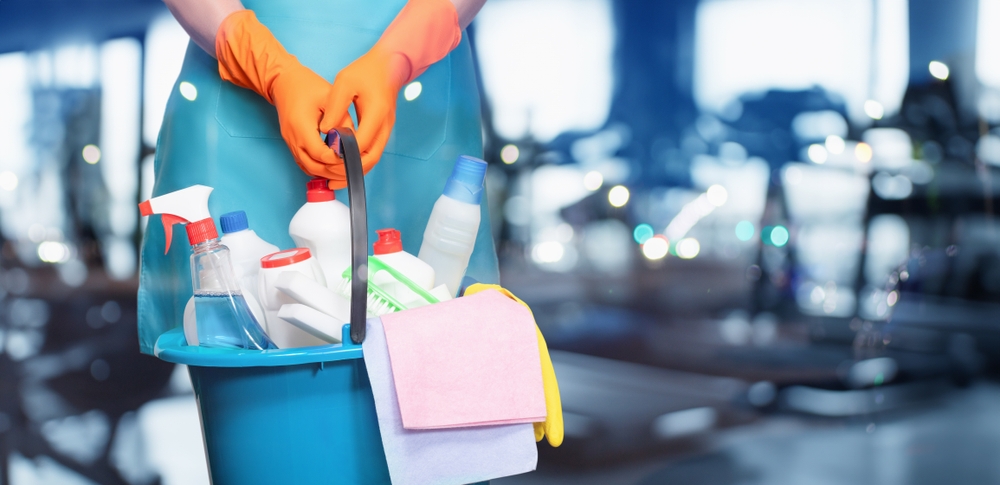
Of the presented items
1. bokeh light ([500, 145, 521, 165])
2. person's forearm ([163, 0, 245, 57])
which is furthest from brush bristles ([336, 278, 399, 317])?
bokeh light ([500, 145, 521, 165])

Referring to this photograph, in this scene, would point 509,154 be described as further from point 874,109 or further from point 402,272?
point 402,272

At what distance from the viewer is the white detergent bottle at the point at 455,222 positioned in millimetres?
621

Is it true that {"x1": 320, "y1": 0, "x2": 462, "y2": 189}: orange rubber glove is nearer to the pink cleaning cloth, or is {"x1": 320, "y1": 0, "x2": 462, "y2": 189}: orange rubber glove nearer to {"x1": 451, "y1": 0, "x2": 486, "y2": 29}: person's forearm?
{"x1": 451, "y1": 0, "x2": 486, "y2": 29}: person's forearm

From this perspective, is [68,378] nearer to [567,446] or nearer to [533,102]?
[567,446]

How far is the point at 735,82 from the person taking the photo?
3.10m

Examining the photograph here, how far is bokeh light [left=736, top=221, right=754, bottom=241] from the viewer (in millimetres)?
3125

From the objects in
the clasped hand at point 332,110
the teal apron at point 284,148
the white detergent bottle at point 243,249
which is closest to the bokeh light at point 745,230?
the teal apron at point 284,148

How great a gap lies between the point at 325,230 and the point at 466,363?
180 millimetres

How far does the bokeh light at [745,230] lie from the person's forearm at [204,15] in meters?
2.74

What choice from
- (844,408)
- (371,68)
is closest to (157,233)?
(371,68)

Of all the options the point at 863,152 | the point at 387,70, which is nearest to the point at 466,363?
the point at 387,70

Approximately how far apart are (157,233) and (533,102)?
2468mm

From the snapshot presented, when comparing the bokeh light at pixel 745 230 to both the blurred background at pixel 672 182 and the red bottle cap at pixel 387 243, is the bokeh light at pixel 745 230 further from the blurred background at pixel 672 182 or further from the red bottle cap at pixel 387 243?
the red bottle cap at pixel 387 243

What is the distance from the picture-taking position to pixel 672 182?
3.17 metres
